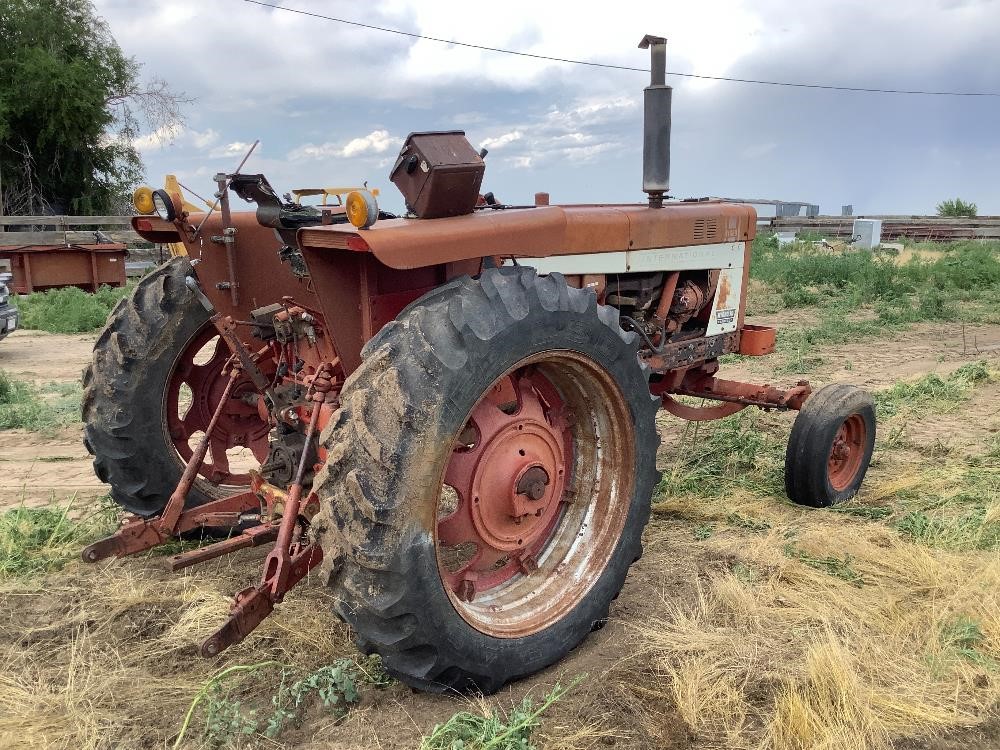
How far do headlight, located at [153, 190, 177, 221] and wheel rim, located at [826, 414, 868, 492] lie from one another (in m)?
3.76

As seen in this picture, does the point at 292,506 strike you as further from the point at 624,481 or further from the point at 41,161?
the point at 41,161

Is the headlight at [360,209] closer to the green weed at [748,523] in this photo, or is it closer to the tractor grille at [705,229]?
the tractor grille at [705,229]

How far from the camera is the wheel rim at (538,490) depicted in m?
3.00

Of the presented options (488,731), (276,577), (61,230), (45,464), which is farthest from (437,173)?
(61,230)

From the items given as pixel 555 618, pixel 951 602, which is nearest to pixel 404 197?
pixel 555 618

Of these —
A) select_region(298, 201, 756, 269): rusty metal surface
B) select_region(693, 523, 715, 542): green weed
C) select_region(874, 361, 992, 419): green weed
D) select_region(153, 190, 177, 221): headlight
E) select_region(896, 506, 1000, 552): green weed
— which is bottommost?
select_region(693, 523, 715, 542): green weed

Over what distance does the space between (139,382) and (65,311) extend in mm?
10408

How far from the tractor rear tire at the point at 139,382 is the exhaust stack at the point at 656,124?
244 cm

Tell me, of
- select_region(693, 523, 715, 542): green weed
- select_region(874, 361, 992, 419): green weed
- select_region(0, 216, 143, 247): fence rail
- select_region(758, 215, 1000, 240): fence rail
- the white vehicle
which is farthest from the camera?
select_region(758, 215, 1000, 240): fence rail

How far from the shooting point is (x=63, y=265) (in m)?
15.3

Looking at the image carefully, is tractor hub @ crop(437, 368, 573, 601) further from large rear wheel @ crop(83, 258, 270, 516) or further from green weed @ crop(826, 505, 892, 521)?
green weed @ crop(826, 505, 892, 521)

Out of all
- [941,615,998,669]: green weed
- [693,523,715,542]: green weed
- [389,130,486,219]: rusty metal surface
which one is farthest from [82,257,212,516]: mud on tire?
[941,615,998,669]: green weed

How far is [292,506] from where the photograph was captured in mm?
2838

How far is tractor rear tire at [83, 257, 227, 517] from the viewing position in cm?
367
